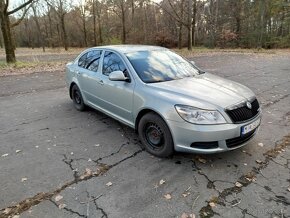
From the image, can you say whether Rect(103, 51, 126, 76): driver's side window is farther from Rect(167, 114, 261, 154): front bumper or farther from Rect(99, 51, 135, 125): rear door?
Rect(167, 114, 261, 154): front bumper

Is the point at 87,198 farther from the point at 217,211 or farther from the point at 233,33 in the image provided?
the point at 233,33

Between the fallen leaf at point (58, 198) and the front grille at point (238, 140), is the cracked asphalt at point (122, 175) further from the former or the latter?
the front grille at point (238, 140)

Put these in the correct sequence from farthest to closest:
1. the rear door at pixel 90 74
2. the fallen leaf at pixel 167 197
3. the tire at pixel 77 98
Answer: the tire at pixel 77 98 < the rear door at pixel 90 74 < the fallen leaf at pixel 167 197

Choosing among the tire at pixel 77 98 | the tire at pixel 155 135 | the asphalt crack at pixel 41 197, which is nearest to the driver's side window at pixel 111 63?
the tire at pixel 155 135

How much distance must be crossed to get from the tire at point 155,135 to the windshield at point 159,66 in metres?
0.68

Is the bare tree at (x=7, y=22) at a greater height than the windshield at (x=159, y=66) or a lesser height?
greater

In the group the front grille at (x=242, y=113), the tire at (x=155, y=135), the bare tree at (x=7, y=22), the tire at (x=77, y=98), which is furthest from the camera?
the bare tree at (x=7, y=22)

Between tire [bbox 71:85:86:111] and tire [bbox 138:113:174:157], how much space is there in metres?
2.46

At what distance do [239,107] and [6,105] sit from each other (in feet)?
20.1

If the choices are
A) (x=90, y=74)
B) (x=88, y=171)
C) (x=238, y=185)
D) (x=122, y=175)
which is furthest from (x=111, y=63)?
(x=238, y=185)

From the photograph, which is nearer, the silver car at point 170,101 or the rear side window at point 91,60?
the silver car at point 170,101

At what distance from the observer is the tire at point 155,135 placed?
3.71 metres

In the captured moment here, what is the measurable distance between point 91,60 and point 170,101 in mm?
2683

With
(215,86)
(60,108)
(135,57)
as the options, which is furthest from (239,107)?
(60,108)
